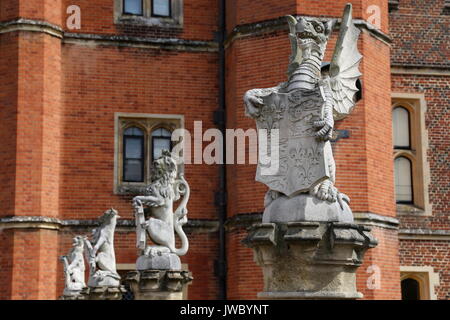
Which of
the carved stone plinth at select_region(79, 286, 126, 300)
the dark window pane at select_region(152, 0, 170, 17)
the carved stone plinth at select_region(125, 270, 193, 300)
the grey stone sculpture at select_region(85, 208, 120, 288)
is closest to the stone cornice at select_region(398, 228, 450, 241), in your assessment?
the dark window pane at select_region(152, 0, 170, 17)

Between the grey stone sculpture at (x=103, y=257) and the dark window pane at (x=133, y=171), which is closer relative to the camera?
the grey stone sculpture at (x=103, y=257)

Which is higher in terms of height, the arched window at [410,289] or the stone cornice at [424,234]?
the stone cornice at [424,234]

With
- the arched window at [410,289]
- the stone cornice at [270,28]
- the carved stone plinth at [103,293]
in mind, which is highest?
the stone cornice at [270,28]

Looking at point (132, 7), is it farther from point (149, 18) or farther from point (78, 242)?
point (78, 242)

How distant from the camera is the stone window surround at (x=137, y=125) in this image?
18.2 m

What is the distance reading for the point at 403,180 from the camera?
63.7 ft

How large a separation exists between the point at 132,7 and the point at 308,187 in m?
12.8

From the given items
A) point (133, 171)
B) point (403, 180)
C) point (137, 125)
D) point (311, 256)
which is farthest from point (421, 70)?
point (311, 256)

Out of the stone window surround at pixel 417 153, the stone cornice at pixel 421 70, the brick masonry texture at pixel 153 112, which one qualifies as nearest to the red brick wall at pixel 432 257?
the brick masonry texture at pixel 153 112

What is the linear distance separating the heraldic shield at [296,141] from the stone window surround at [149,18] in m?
12.0

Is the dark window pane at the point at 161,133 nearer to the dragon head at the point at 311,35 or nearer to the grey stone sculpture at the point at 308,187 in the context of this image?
the grey stone sculpture at the point at 308,187

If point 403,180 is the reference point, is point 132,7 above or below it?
above

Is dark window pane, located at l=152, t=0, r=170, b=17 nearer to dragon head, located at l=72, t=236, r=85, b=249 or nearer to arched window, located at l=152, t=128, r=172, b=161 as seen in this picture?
arched window, located at l=152, t=128, r=172, b=161

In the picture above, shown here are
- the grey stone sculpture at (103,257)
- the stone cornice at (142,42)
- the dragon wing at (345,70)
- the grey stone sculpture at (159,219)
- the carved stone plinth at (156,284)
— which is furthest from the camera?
the stone cornice at (142,42)
